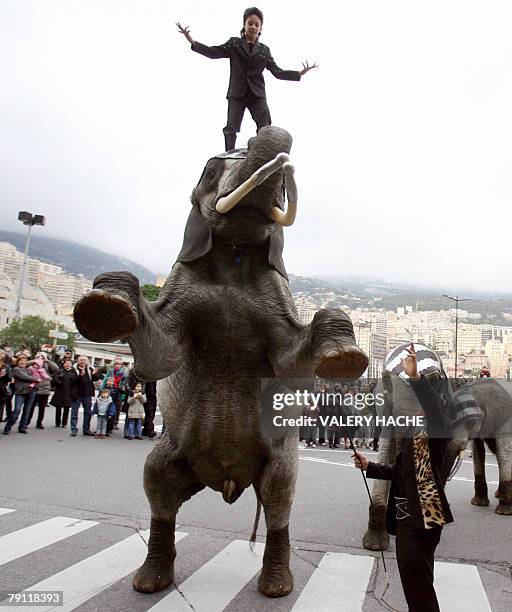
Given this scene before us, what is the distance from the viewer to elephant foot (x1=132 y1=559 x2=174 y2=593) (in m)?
3.37

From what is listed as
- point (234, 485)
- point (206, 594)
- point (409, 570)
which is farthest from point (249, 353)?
point (206, 594)

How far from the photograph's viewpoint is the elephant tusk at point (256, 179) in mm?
2619

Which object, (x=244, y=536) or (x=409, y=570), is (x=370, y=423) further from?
(x=244, y=536)

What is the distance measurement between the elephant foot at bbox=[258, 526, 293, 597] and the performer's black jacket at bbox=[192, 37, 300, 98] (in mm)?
3193

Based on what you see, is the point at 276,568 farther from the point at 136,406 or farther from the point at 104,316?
the point at 136,406

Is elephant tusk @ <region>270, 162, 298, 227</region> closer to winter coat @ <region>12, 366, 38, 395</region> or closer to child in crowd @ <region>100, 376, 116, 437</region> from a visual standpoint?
winter coat @ <region>12, 366, 38, 395</region>

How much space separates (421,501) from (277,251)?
5.24 feet

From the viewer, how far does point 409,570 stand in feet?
8.48

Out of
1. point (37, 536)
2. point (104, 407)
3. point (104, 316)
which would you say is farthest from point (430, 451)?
point (104, 407)

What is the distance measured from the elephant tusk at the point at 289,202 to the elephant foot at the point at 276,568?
6.44 ft

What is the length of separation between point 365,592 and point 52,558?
229 cm

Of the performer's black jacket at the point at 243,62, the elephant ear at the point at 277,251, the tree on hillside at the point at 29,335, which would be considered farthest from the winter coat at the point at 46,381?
the tree on hillside at the point at 29,335

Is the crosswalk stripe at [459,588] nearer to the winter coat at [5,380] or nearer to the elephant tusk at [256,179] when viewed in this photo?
the elephant tusk at [256,179]

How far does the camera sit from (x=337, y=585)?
3648 mm
